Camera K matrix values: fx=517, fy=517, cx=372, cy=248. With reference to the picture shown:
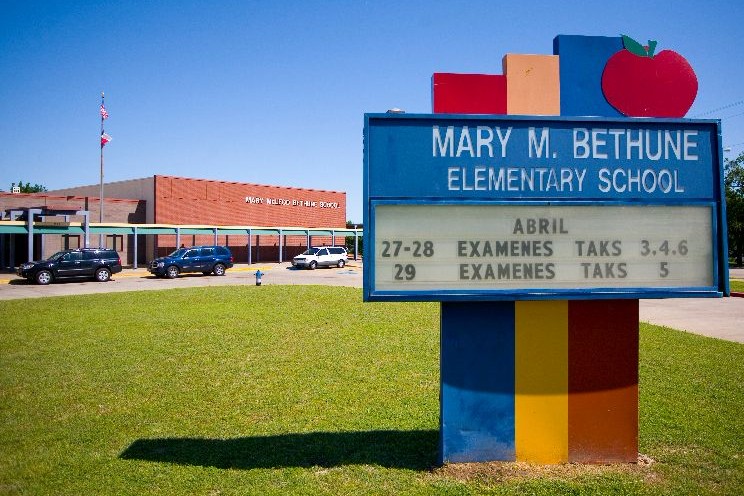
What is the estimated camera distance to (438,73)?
521 cm

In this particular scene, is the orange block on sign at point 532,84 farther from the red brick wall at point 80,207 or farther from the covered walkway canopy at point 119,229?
the red brick wall at point 80,207

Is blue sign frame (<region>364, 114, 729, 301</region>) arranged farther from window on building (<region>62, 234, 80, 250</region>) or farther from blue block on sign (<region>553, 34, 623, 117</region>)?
window on building (<region>62, 234, 80, 250</region>)

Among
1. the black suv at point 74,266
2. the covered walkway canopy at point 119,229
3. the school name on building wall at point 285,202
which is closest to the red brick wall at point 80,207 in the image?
the covered walkway canopy at point 119,229

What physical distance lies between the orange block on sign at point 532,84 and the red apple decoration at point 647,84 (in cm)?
55

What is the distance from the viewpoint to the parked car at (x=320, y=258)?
39.8 meters

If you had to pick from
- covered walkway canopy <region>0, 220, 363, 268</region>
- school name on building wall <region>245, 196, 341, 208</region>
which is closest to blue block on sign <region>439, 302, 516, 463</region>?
covered walkway canopy <region>0, 220, 363, 268</region>

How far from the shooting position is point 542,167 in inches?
200

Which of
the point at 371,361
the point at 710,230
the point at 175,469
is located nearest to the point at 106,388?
the point at 175,469

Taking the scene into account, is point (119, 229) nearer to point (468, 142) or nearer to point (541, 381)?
point (468, 142)

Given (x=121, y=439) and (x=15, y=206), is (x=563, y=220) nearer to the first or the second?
(x=121, y=439)

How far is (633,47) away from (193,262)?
29.2 metres

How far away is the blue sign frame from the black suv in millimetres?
25962

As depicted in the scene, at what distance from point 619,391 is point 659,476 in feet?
2.63

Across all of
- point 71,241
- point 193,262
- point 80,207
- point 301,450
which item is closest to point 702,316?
point 301,450
